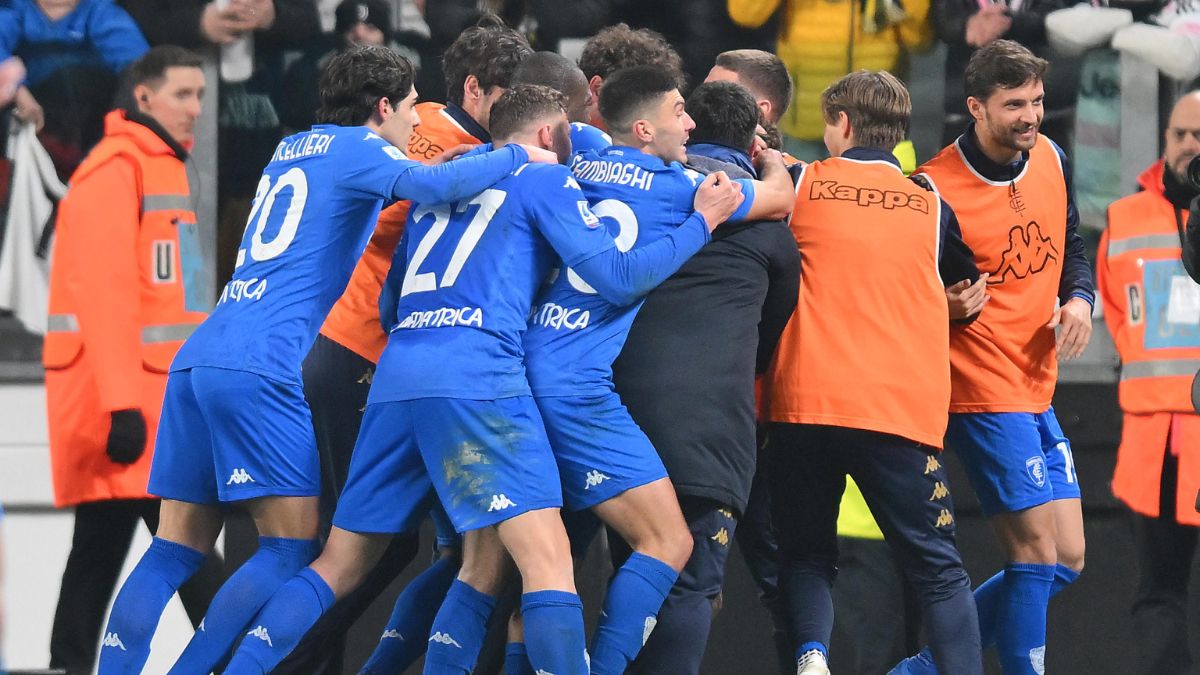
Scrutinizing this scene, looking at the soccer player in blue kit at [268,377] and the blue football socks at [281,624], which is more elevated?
the soccer player in blue kit at [268,377]

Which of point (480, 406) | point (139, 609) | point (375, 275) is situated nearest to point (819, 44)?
point (375, 275)

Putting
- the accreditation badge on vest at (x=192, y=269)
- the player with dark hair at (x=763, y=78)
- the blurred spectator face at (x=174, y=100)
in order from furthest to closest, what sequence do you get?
the blurred spectator face at (x=174, y=100) < the accreditation badge on vest at (x=192, y=269) < the player with dark hair at (x=763, y=78)

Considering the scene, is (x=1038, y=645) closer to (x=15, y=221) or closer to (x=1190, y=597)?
(x=1190, y=597)

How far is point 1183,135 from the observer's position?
570 cm

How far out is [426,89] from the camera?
5637 mm

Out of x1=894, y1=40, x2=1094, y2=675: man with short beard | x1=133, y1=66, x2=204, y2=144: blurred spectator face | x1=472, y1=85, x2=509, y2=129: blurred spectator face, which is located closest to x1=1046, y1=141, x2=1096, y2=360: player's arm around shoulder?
x1=894, y1=40, x2=1094, y2=675: man with short beard

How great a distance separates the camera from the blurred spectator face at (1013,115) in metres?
4.48

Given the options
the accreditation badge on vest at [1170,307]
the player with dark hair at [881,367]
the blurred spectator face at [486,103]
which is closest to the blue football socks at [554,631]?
the player with dark hair at [881,367]

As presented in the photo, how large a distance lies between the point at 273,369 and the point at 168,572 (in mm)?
605

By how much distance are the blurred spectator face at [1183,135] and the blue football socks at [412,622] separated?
9.69 feet

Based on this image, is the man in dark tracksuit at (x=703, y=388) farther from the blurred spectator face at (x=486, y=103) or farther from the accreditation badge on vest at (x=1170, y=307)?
the accreditation badge on vest at (x=1170, y=307)

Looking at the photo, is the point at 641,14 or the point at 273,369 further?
the point at 641,14

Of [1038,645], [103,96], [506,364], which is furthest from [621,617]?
[103,96]

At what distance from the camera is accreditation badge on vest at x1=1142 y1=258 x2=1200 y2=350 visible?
5.65 meters
